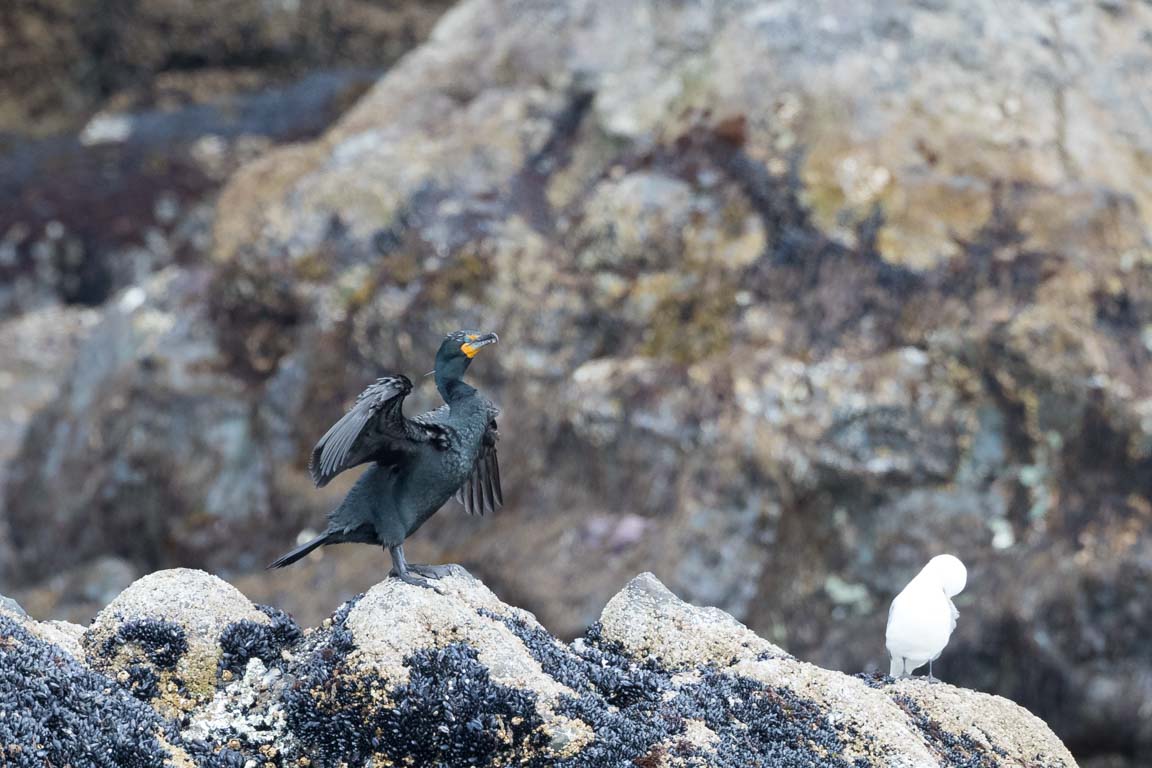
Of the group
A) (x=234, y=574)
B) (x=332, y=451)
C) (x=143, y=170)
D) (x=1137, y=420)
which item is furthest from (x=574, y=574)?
(x=143, y=170)

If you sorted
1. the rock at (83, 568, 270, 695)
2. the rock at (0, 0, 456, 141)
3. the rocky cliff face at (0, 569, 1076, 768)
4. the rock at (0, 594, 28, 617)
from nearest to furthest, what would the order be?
the rocky cliff face at (0, 569, 1076, 768), the rock at (0, 594, 28, 617), the rock at (83, 568, 270, 695), the rock at (0, 0, 456, 141)

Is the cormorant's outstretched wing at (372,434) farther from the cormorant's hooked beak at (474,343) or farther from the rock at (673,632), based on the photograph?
the rock at (673,632)

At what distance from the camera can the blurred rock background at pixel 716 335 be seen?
12.0 meters

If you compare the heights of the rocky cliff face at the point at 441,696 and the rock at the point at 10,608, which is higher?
the rock at the point at 10,608

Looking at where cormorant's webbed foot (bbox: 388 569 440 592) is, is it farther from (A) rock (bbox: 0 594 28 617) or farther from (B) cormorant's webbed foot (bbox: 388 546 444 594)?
(A) rock (bbox: 0 594 28 617)

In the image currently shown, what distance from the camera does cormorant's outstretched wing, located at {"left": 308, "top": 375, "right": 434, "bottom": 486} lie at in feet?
21.0

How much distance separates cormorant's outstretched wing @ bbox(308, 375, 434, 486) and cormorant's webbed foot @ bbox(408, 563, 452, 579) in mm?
565

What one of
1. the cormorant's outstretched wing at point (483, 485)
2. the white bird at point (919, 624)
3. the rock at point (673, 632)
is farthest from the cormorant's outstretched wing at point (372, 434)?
the white bird at point (919, 624)

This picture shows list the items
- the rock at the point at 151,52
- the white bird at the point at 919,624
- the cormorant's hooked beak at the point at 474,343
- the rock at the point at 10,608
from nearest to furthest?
the rock at the point at 10,608 < the cormorant's hooked beak at the point at 474,343 < the white bird at the point at 919,624 < the rock at the point at 151,52

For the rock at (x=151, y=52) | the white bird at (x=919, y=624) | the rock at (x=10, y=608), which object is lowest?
the rock at (x=151, y=52)

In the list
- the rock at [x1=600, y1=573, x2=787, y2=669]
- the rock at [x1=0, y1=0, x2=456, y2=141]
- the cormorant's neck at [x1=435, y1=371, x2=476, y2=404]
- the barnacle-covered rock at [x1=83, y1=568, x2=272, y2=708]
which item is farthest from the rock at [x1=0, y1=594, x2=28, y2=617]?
the rock at [x1=0, y1=0, x2=456, y2=141]

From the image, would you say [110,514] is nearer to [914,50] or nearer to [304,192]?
[304,192]

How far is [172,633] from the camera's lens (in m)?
6.59

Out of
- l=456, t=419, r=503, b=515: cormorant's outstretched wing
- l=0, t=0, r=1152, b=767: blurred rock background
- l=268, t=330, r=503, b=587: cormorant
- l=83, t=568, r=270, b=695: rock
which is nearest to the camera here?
l=83, t=568, r=270, b=695: rock
